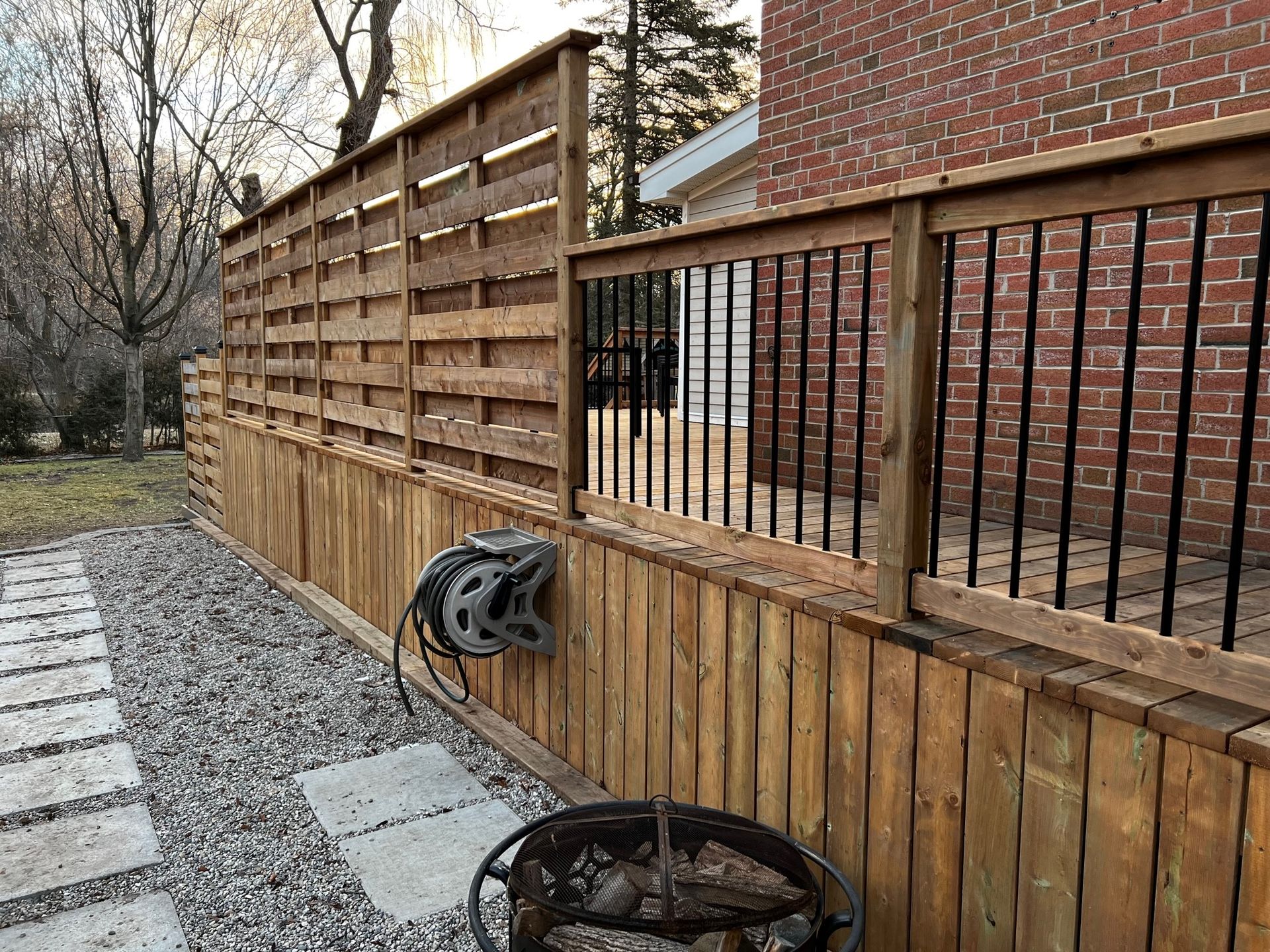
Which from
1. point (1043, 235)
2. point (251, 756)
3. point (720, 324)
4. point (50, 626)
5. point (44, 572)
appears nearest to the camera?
point (1043, 235)

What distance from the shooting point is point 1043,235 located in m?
3.18

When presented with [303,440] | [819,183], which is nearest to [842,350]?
[819,183]

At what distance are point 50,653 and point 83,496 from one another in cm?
665

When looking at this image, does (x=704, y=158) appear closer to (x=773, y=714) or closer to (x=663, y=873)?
(x=773, y=714)

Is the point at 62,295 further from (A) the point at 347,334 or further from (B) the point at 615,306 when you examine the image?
(B) the point at 615,306

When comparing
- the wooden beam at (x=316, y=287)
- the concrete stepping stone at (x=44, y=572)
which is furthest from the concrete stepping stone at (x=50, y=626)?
the wooden beam at (x=316, y=287)

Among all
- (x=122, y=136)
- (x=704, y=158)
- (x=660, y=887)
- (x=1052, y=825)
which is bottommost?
(x=660, y=887)

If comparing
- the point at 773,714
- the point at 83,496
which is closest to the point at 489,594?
the point at 773,714

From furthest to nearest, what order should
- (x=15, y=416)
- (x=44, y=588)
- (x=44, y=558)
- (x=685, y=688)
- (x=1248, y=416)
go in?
(x=15, y=416) → (x=44, y=558) → (x=44, y=588) → (x=685, y=688) → (x=1248, y=416)

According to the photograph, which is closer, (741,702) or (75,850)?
(741,702)

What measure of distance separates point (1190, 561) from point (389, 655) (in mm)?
3394

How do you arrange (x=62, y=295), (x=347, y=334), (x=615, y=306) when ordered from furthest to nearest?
1. (x=62, y=295)
2. (x=347, y=334)
3. (x=615, y=306)

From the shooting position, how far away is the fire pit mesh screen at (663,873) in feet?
5.50

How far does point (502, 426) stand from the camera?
3.65 meters
